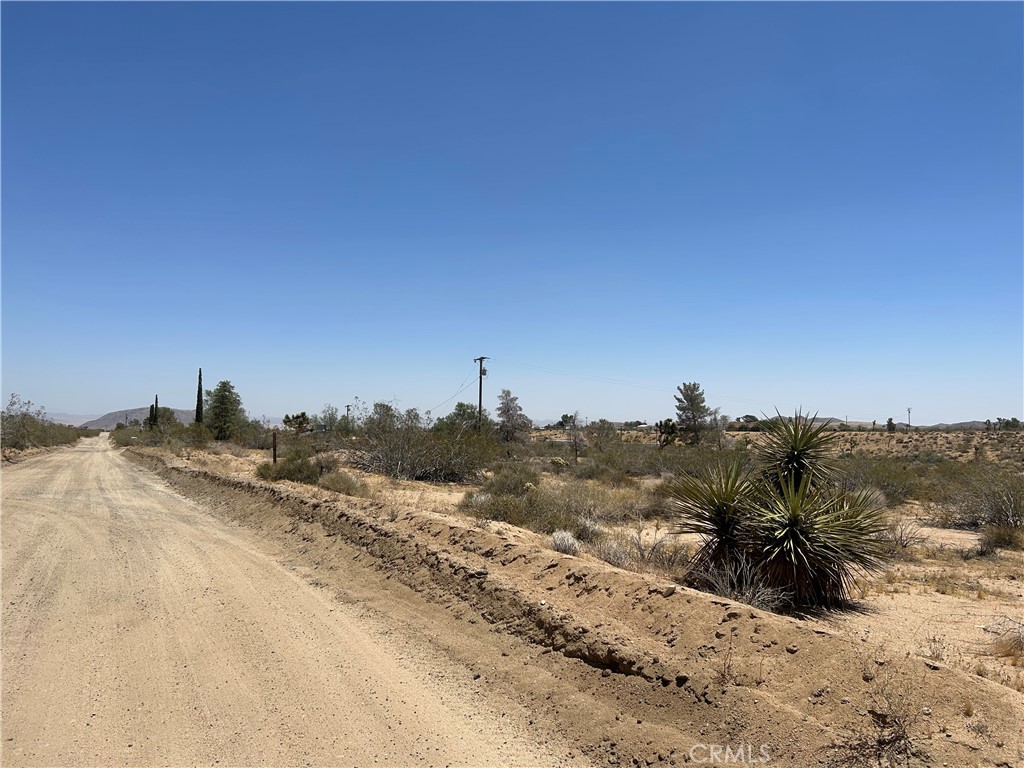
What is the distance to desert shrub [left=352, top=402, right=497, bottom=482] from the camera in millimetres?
27203

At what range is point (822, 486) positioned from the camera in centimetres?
996

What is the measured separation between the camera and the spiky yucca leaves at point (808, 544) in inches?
334

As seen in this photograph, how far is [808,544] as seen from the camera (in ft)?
27.7

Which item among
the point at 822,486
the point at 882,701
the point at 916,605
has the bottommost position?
the point at 916,605

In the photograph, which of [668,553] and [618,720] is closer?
[618,720]

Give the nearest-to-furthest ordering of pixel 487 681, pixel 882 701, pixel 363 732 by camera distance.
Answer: pixel 882 701 < pixel 363 732 < pixel 487 681

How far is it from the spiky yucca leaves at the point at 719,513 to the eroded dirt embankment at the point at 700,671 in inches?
74.4

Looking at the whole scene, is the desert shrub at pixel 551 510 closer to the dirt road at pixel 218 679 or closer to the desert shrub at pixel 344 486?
the desert shrub at pixel 344 486

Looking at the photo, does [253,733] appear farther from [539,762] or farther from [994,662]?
Result: [994,662]

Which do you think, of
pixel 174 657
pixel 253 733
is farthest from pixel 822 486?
pixel 174 657

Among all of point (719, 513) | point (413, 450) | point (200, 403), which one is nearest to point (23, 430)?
point (200, 403)

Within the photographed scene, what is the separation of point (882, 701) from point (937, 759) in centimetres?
64

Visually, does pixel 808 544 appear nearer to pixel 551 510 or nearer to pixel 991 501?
pixel 551 510

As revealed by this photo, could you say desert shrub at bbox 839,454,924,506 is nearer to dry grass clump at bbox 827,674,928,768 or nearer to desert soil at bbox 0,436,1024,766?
desert soil at bbox 0,436,1024,766
